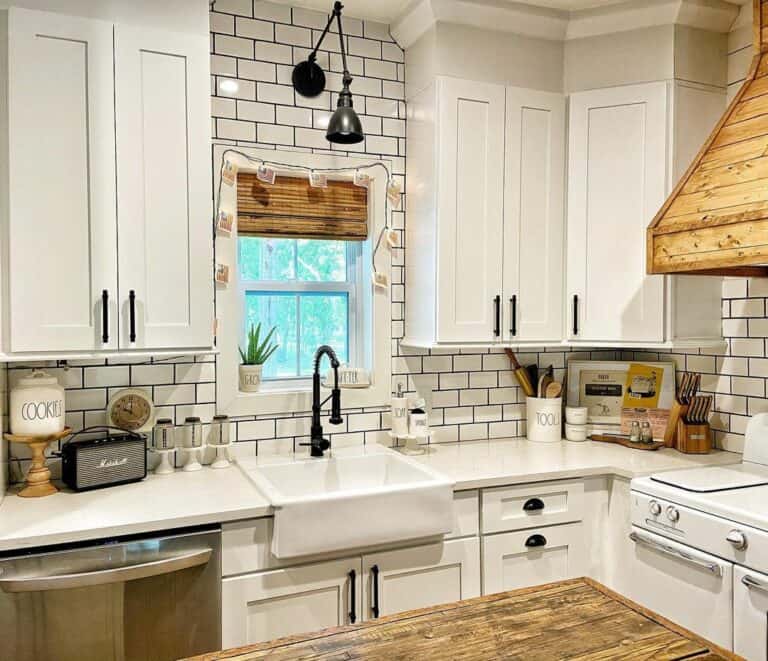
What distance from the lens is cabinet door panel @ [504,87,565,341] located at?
2.79 metres

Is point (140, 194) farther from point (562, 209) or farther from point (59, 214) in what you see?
point (562, 209)

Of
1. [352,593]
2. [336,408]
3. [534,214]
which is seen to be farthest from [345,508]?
[534,214]

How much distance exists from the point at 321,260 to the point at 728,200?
1.56 meters

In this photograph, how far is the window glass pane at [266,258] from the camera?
277 centimetres

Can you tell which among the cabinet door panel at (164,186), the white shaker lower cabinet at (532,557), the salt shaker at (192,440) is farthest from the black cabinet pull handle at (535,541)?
the cabinet door panel at (164,186)

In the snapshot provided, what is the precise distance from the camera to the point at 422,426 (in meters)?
2.77

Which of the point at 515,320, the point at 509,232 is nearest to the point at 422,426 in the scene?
the point at 515,320

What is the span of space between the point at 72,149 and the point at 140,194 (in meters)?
0.23

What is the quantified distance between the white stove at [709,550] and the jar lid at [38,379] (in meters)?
1.98

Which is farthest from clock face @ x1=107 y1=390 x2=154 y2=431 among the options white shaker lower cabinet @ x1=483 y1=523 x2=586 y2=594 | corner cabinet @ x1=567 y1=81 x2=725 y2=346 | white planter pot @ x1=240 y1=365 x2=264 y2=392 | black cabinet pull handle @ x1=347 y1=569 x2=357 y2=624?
corner cabinet @ x1=567 y1=81 x2=725 y2=346

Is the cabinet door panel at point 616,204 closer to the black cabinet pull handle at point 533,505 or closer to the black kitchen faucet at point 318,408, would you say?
the black cabinet pull handle at point 533,505

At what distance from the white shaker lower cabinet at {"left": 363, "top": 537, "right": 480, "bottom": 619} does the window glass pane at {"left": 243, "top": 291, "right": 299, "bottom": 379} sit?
3.11 feet

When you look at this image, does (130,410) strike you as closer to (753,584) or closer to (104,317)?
(104,317)

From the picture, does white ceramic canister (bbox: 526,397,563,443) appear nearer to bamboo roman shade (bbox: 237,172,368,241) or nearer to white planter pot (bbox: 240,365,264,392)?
bamboo roman shade (bbox: 237,172,368,241)
